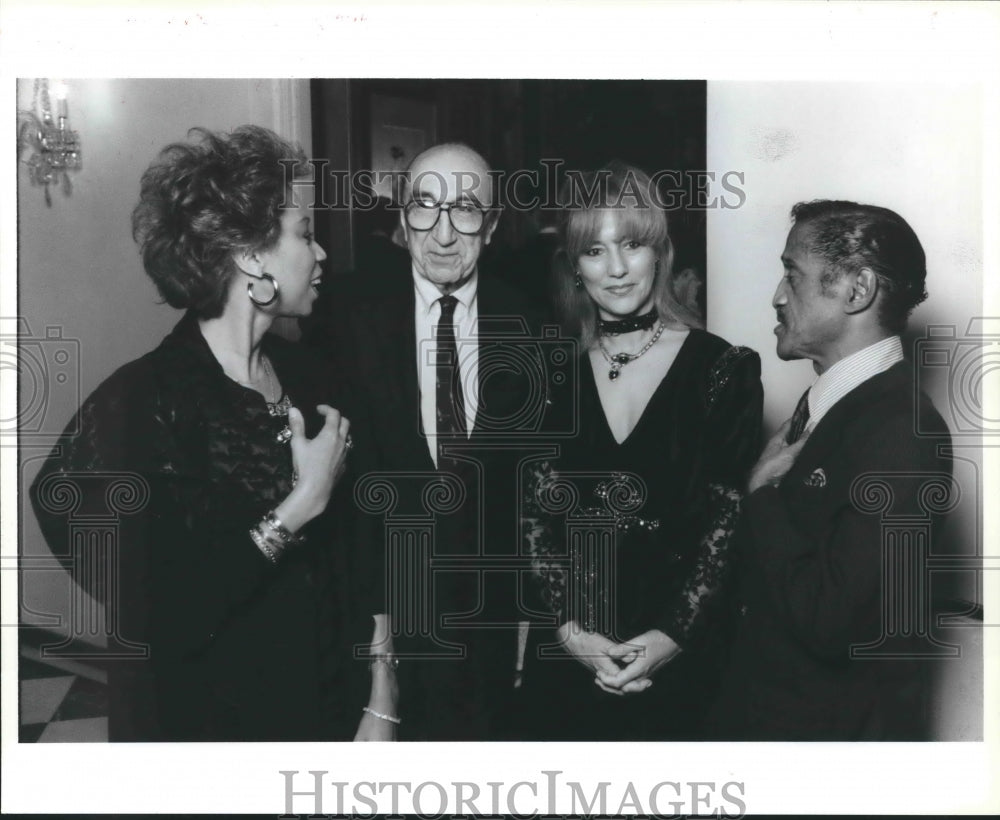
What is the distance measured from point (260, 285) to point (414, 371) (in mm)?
456

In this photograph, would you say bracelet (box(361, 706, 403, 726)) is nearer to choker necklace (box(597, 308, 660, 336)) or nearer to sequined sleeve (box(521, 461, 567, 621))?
sequined sleeve (box(521, 461, 567, 621))

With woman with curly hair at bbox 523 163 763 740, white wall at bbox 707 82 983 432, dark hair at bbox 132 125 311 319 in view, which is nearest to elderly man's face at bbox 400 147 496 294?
woman with curly hair at bbox 523 163 763 740

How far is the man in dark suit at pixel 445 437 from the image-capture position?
3.07 m

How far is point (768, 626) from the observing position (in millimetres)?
3074

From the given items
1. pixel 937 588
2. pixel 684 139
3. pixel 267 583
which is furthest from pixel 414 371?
pixel 937 588

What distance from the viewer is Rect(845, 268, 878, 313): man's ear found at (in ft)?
10.0

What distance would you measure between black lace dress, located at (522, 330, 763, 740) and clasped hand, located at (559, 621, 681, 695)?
0.02 m

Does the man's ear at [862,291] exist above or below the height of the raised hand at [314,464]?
above

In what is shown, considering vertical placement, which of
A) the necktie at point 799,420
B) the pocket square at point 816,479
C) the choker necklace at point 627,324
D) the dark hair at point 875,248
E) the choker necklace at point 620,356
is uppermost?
the dark hair at point 875,248

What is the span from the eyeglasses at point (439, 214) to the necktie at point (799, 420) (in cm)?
96

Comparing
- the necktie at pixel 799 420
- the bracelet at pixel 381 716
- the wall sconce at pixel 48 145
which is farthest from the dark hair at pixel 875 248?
the wall sconce at pixel 48 145

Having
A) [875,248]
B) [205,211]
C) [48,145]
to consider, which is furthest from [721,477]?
[48,145]

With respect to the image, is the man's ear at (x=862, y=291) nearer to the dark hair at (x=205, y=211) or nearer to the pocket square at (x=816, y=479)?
the pocket square at (x=816, y=479)

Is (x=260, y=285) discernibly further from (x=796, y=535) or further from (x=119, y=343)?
(x=796, y=535)
